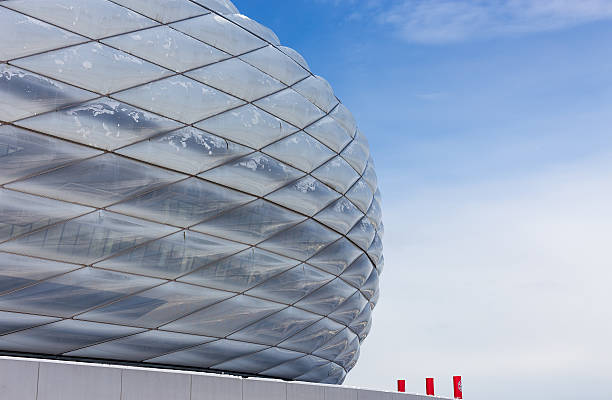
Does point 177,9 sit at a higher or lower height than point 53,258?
higher

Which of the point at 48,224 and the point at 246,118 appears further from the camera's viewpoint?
the point at 246,118

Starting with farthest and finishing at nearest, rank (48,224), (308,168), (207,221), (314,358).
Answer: (314,358) < (308,168) < (207,221) < (48,224)

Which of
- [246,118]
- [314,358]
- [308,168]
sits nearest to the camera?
[246,118]

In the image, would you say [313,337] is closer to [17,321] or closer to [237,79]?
[237,79]

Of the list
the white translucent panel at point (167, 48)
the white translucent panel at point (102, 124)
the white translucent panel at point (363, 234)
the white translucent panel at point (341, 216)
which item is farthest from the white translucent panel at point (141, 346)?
the white translucent panel at point (167, 48)

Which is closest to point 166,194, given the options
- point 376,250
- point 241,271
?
point 241,271

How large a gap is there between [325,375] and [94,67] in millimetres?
6553

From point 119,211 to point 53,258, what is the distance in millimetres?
920

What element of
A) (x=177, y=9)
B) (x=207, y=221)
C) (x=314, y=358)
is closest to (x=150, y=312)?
(x=207, y=221)

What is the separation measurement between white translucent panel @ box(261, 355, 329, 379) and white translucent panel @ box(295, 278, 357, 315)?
33.9 inches

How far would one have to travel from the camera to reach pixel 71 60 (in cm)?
843

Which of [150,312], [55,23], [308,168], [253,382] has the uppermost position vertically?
[55,23]

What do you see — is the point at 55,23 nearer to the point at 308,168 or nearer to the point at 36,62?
the point at 36,62

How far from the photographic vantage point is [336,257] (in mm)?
11234
